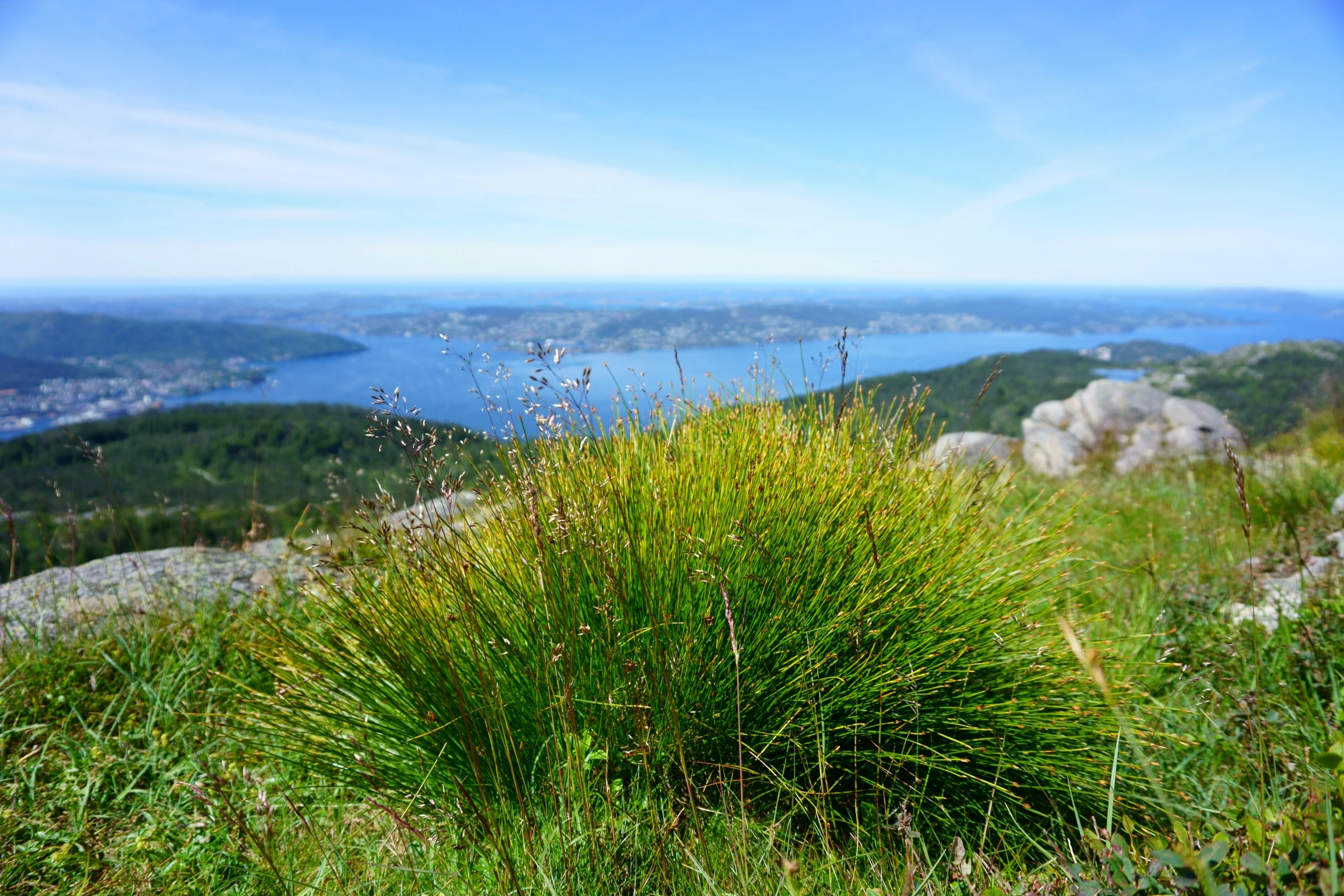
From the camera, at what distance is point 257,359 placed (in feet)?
273

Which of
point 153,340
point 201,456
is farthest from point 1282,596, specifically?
point 153,340

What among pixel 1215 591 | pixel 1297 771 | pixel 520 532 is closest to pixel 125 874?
pixel 520 532

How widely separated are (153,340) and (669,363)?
111 meters

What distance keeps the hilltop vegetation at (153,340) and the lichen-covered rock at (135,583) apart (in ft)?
290

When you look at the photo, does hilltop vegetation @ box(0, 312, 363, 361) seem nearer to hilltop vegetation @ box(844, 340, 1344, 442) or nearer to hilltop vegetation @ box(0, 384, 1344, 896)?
hilltop vegetation @ box(844, 340, 1344, 442)

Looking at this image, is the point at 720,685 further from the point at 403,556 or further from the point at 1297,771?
the point at 1297,771

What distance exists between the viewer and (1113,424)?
20.5 metres

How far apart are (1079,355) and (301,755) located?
5703 centimetres

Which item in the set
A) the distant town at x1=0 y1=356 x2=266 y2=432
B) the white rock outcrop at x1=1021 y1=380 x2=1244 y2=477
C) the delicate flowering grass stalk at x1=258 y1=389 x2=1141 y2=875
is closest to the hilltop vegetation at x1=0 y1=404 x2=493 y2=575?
the distant town at x1=0 y1=356 x2=266 y2=432

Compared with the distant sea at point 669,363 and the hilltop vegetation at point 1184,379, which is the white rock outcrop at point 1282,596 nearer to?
the distant sea at point 669,363

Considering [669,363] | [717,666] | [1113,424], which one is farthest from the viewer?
[1113,424]

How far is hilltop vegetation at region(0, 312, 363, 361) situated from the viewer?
84500 millimetres

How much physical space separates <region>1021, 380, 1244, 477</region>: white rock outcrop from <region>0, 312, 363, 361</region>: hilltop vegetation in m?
83.0

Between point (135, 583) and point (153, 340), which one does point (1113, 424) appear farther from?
point (153, 340)
